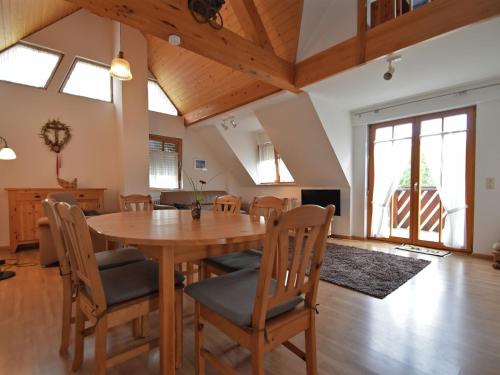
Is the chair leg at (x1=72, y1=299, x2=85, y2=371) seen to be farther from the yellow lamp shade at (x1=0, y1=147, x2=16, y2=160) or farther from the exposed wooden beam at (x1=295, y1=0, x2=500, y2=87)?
the yellow lamp shade at (x1=0, y1=147, x2=16, y2=160)

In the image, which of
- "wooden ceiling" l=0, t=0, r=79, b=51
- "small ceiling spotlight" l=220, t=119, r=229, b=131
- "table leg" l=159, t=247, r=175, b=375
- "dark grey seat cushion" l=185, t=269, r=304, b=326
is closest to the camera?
"dark grey seat cushion" l=185, t=269, r=304, b=326

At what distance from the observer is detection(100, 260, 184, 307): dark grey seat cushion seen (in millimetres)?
1172

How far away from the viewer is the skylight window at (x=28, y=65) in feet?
13.0

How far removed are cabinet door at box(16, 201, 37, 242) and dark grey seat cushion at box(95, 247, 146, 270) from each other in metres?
2.96

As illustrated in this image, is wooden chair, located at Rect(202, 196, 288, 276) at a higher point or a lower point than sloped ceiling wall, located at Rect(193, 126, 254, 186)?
lower

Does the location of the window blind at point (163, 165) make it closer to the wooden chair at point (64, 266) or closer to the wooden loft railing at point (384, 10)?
the wooden chair at point (64, 266)

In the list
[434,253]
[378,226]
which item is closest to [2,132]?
[378,226]

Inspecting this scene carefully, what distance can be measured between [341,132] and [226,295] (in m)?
4.05

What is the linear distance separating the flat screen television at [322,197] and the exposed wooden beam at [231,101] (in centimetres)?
221

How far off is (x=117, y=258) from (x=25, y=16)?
4256mm

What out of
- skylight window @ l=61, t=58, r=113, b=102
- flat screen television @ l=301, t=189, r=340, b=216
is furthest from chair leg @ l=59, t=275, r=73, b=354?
skylight window @ l=61, t=58, r=113, b=102

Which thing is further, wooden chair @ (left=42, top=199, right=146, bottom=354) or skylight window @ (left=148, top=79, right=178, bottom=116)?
skylight window @ (left=148, top=79, right=178, bottom=116)

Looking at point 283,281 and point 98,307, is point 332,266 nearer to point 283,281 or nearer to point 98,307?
point 283,281

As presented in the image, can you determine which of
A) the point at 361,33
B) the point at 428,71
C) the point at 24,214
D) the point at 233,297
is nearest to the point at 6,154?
the point at 24,214
